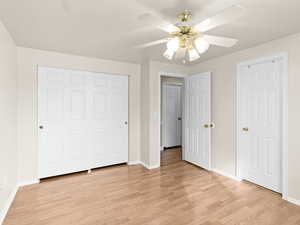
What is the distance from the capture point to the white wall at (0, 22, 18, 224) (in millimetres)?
1865

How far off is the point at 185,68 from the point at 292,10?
2206mm

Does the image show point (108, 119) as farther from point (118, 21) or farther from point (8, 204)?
point (118, 21)

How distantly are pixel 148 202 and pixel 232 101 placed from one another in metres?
2.13

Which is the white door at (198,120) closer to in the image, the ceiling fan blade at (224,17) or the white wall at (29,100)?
the ceiling fan blade at (224,17)

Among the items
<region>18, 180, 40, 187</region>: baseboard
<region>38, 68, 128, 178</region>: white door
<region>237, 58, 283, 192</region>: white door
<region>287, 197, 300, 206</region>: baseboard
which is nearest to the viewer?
<region>287, 197, 300, 206</region>: baseboard

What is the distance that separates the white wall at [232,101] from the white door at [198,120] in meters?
0.12

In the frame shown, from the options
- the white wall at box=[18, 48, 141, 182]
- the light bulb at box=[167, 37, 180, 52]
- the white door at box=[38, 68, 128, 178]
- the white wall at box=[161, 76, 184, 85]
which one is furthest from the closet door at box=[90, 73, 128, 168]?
the light bulb at box=[167, 37, 180, 52]

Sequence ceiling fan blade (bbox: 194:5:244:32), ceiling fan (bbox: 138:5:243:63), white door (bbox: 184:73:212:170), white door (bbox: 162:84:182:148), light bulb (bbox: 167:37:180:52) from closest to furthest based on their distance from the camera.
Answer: ceiling fan blade (bbox: 194:5:244:32) → ceiling fan (bbox: 138:5:243:63) → light bulb (bbox: 167:37:180:52) → white door (bbox: 184:73:212:170) → white door (bbox: 162:84:182:148)

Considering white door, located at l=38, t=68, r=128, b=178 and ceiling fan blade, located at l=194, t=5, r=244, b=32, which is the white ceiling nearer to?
ceiling fan blade, located at l=194, t=5, r=244, b=32

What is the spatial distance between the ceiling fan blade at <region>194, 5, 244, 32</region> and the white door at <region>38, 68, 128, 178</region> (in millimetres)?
2370

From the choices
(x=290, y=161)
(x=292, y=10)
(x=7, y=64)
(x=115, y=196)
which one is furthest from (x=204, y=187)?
(x=7, y=64)

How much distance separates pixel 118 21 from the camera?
187 centimetres

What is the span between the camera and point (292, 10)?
5.43 ft

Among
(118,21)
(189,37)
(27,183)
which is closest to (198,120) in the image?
(189,37)
